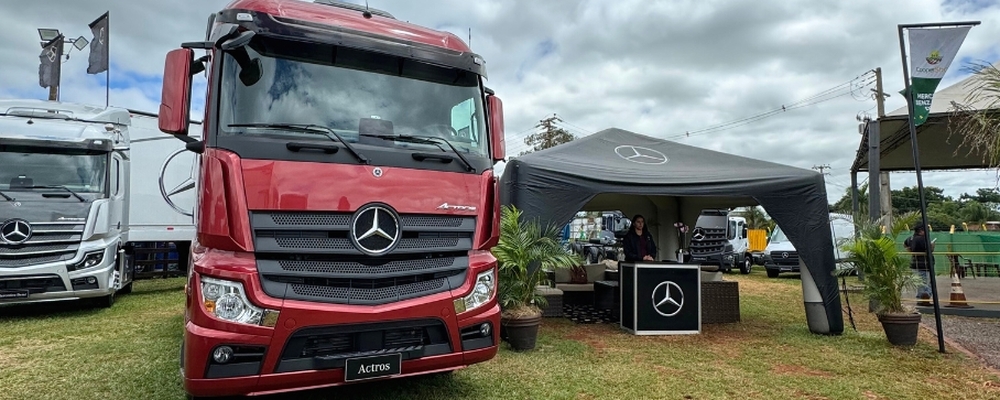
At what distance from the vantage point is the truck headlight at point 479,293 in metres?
3.44

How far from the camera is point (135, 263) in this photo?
10.1 m

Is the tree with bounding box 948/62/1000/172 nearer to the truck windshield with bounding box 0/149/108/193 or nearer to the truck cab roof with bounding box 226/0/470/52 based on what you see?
the truck cab roof with bounding box 226/0/470/52

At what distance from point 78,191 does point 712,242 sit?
56.5 feet

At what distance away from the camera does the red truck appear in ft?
9.59

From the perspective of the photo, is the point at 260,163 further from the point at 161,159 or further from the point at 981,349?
the point at 161,159

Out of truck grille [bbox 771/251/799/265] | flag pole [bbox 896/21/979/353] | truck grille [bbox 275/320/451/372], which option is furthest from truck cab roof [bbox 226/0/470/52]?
truck grille [bbox 771/251/799/265]

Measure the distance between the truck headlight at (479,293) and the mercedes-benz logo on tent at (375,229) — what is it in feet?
1.92

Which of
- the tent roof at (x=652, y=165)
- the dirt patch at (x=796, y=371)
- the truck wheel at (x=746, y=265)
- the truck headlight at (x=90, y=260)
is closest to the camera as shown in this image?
the dirt patch at (x=796, y=371)

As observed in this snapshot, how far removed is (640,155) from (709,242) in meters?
12.4

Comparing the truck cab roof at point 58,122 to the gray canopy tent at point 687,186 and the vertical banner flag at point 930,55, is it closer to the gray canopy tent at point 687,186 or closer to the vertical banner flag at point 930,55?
→ the gray canopy tent at point 687,186

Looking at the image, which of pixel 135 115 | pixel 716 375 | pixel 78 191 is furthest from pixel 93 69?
pixel 716 375

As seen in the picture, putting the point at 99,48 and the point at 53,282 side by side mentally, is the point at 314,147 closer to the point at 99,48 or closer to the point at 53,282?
the point at 53,282

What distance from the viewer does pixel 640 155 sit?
755 centimetres

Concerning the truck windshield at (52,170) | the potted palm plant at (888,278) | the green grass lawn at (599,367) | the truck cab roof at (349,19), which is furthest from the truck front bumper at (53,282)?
the potted palm plant at (888,278)
